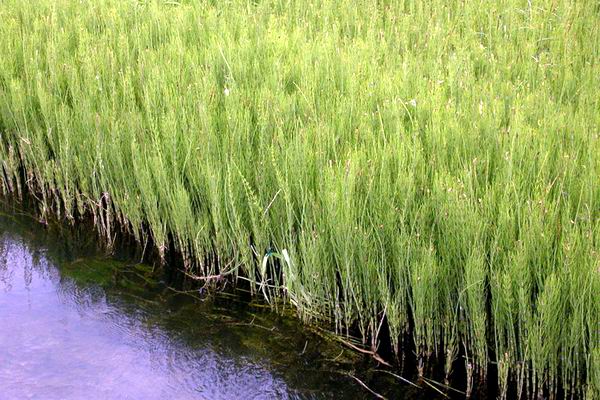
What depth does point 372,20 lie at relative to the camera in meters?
4.70

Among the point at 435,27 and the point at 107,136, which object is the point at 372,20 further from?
the point at 107,136

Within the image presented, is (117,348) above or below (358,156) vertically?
below

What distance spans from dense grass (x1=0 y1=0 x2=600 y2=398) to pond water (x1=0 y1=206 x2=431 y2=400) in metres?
0.17

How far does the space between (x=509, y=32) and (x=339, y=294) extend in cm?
235

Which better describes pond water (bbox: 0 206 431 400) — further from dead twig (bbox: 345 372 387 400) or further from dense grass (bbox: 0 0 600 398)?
dense grass (bbox: 0 0 600 398)

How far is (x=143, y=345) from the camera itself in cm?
294

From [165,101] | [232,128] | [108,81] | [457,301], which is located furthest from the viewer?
[108,81]

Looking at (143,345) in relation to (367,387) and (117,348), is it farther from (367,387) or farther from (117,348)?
(367,387)

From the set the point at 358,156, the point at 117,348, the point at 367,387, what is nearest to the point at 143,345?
the point at 117,348

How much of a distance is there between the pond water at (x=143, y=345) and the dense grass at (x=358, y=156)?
17 cm

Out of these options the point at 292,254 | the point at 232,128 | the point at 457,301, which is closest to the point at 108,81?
the point at 232,128

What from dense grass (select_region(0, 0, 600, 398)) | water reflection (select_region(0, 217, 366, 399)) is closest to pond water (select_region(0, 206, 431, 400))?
water reflection (select_region(0, 217, 366, 399))

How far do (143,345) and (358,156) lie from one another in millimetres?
1173

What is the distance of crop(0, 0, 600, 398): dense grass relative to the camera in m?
2.54
